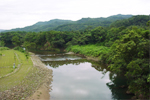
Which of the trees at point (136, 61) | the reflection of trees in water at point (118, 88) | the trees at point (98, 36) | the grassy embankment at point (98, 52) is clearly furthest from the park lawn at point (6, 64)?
the trees at point (98, 36)

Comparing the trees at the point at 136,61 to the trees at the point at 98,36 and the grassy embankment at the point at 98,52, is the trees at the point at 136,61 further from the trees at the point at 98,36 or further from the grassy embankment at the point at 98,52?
the trees at the point at 98,36

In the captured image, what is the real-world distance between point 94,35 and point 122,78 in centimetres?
4031

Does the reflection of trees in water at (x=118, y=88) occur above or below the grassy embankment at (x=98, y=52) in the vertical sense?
below

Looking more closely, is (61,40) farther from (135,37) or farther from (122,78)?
(135,37)

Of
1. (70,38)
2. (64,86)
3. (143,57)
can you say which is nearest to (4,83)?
(64,86)

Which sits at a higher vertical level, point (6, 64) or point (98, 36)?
point (98, 36)

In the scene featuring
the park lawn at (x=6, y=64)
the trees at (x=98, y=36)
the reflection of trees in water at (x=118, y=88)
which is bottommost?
the reflection of trees in water at (x=118, y=88)

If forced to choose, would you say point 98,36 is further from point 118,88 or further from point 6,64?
point 118,88

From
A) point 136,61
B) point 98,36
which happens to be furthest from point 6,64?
point 98,36

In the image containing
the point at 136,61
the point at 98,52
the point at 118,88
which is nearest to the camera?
the point at 136,61

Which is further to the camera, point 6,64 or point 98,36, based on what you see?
point 98,36

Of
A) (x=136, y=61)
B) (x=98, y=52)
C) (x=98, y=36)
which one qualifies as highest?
(x=98, y=36)

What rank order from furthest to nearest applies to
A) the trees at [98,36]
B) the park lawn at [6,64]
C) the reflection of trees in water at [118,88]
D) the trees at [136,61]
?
1. the trees at [98,36]
2. the park lawn at [6,64]
3. the reflection of trees in water at [118,88]
4. the trees at [136,61]

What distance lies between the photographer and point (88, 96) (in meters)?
16.1
